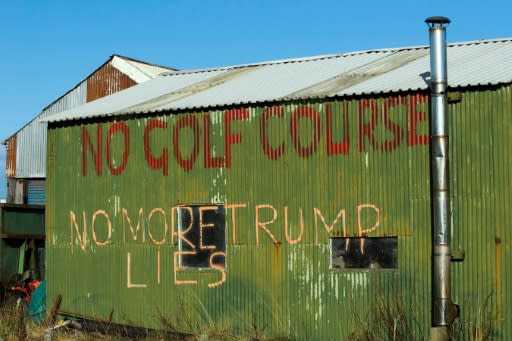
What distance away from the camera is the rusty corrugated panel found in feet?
102

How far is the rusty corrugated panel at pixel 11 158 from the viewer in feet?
102

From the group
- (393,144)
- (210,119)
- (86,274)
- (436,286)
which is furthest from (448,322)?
(86,274)

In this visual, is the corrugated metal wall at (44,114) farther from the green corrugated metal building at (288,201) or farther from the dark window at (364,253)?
the dark window at (364,253)

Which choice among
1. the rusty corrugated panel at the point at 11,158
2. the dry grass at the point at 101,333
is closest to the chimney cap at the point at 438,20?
the dry grass at the point at 101,333

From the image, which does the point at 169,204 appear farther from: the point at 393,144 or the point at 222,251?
the point at 393,144

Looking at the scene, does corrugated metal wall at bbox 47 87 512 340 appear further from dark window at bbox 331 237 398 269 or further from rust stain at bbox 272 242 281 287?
dark window at bbox 331 237 398 269

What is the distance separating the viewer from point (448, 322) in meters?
12.9

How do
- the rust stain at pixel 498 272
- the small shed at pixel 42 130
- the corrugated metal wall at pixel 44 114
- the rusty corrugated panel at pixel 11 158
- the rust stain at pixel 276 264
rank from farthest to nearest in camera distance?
the rusty corrugated panel at pixel 11 158 < the corrugated metal wall at pixel 44 114 < the small shed at pixel 42 130 < the rust stain at pixel 276 264 < the rust stain at pixel 498 272

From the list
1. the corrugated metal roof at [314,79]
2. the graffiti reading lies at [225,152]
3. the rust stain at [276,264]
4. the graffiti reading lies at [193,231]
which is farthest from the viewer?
the rust stain at [276,264]

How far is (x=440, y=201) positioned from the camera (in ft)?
42.8

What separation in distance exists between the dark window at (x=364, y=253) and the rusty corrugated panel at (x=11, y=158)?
19410mm

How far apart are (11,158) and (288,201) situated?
1896 cm

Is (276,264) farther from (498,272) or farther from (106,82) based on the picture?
(106,82)

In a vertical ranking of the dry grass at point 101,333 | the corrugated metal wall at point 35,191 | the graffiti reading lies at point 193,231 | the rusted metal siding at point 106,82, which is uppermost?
the rusted metal siding at point 106,82
